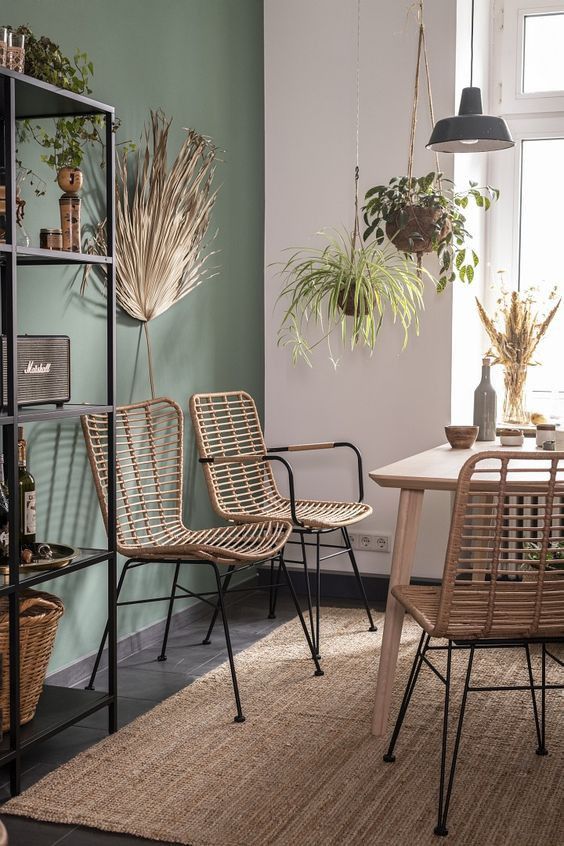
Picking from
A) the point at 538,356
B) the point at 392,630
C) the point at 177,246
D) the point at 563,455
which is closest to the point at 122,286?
the point at 177,246

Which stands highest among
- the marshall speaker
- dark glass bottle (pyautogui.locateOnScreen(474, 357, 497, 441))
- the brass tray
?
the marshall speaker

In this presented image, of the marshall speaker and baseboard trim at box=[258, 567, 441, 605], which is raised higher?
the marshall speaker

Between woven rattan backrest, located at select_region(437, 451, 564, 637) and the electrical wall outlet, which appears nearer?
woven rattan backrest, located at select_region(437, 451, 564, 637)

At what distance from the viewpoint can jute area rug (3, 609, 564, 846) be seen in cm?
236

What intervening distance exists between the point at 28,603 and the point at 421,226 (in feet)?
7.37

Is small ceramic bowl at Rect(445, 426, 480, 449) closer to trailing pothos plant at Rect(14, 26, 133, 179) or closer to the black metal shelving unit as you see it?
the black metal shelving unit

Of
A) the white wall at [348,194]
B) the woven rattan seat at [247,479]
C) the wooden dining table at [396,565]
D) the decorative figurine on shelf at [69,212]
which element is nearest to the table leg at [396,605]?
the wooden dining table at [396,565]

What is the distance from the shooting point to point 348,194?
455 cm

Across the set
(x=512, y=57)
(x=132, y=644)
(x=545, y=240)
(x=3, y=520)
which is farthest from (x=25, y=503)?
(x=512, y=57)

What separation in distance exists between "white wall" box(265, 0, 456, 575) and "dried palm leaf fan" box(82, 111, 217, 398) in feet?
2.43

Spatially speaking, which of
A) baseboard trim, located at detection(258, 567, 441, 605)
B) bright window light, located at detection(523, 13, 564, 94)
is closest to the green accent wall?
baseboard trim, located at detection(258, 567, 441, 605)

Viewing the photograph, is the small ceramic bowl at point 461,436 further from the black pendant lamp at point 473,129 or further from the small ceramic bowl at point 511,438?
the black pendant lamp at point 473,129

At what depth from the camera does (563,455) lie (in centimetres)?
228

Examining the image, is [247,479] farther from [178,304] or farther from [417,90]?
[417,90]
